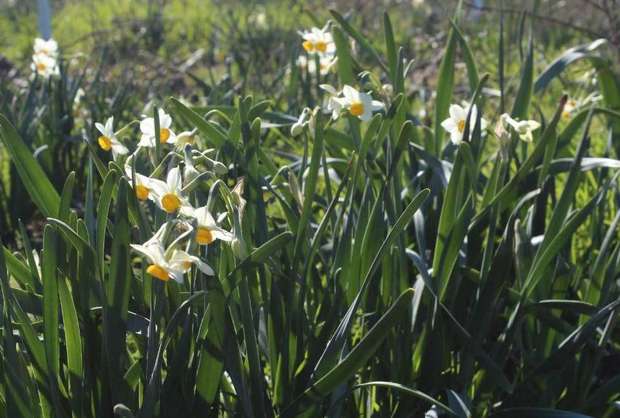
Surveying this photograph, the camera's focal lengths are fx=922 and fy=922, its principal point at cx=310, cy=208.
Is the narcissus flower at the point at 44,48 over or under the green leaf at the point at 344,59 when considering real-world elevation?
under

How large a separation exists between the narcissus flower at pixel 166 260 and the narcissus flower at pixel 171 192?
9cm

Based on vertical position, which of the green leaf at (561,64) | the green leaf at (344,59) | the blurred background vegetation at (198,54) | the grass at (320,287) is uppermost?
the green leaf at (344,59)

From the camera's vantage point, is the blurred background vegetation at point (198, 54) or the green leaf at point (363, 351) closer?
the green leaf at point (363, 351)

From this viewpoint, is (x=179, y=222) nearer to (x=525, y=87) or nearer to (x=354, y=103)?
(x=354, y=103)

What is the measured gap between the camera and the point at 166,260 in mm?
1180

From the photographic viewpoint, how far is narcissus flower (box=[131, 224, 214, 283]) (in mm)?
1155

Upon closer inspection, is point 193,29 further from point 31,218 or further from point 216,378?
point 216,378

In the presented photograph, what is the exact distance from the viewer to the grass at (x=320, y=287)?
55.2 inches

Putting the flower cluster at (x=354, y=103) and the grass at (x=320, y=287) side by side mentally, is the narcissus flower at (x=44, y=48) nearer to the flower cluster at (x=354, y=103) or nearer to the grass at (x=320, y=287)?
the grass at (x=320, y=287)

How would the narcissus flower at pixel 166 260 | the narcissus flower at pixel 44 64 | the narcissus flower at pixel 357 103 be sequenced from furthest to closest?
1. the narcissus flower at pixel 44 64
2. the narcissus flower at pixel 357 103
3. the narcissus flower at pixel 166 260

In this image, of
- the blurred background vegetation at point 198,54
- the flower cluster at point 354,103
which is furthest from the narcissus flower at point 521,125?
the blurred background vegetation at point 198,54

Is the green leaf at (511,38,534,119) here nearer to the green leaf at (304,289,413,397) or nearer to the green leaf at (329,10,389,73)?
the green leaf at (329,10,389,73)

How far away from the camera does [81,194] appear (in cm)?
342

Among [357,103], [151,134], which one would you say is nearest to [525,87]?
[357,103]
